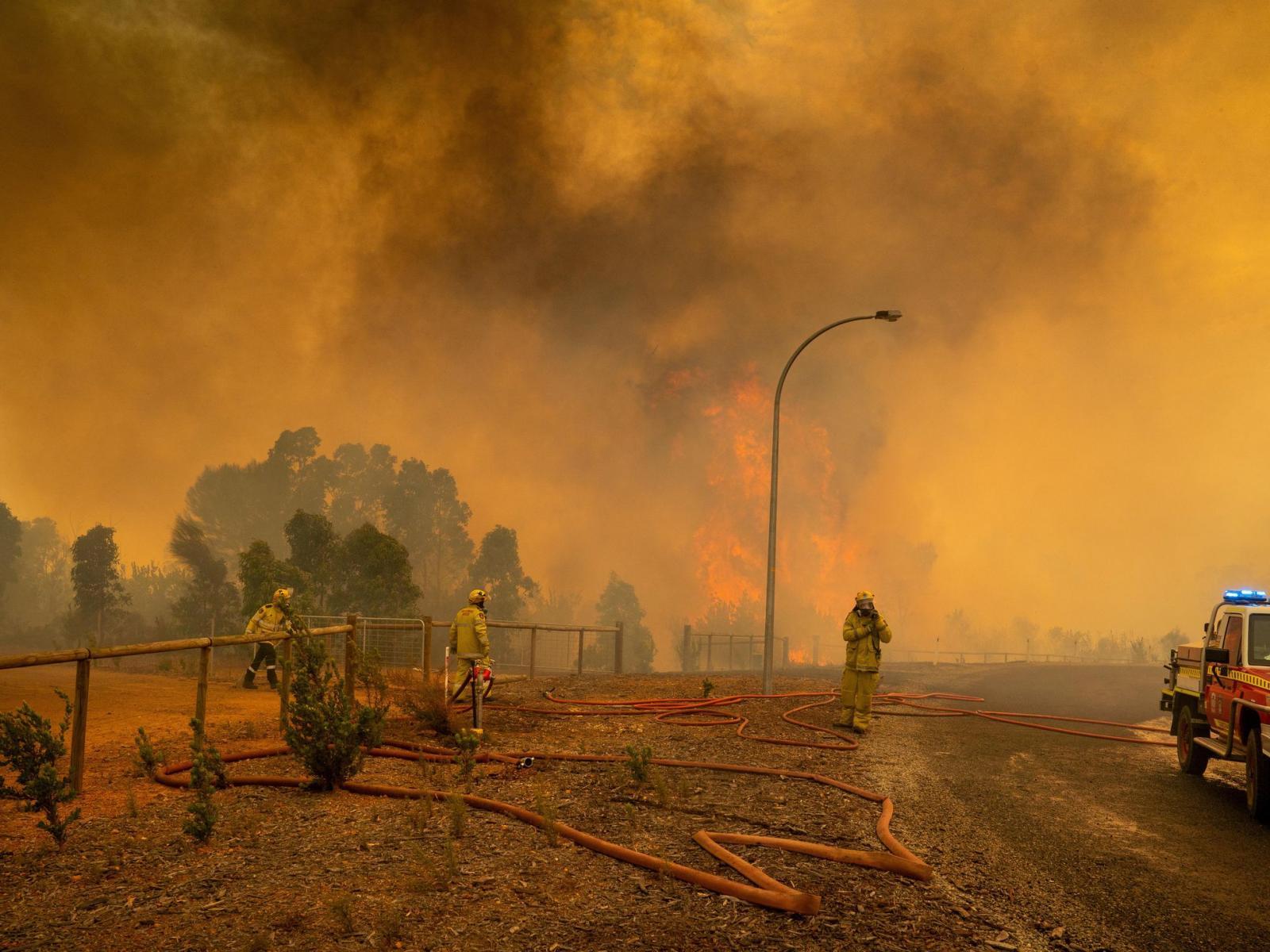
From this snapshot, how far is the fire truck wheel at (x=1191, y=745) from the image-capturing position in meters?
9.86

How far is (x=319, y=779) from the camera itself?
7.40 m

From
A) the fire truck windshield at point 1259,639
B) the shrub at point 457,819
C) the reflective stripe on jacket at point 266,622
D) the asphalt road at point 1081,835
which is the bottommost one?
the asphalt road at point 1081,835

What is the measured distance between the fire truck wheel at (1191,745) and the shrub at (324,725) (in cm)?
871

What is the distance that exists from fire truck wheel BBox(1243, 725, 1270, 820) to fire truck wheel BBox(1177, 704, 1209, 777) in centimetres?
180

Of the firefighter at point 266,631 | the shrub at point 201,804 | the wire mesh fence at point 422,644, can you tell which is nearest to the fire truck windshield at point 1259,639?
the wire mesh fence at point 422,644

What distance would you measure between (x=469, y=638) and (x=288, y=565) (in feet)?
88.9

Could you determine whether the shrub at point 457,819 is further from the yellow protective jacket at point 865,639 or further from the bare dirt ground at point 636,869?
the yellow protective jacket at point 865,639

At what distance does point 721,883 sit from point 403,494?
223ft

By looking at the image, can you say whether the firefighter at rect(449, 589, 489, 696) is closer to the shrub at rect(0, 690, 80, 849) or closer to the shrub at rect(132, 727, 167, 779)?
the shrub at rect(132, 727, 167, 779)

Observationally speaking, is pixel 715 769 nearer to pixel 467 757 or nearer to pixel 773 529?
pixel 467 757

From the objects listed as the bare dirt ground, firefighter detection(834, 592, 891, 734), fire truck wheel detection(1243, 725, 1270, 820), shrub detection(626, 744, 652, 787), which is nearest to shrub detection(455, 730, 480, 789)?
the bare dirt ground

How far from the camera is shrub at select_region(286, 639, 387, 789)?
7.25m

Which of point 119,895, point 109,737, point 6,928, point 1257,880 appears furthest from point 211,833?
point 1257,880

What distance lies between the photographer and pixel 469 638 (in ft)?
34.9
